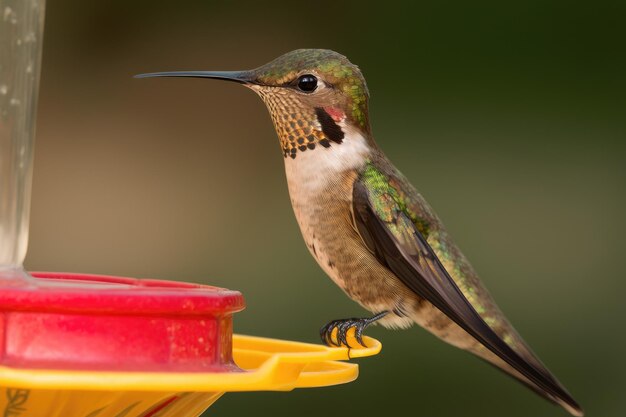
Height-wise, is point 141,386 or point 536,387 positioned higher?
point 141,386

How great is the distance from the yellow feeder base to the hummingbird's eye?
3.45ft

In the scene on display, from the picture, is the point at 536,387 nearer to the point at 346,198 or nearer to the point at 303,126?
the point at 346,198

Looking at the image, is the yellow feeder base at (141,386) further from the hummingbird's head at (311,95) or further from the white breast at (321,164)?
the hummingbird's head at (311,95)

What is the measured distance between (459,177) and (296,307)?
39.1 inches

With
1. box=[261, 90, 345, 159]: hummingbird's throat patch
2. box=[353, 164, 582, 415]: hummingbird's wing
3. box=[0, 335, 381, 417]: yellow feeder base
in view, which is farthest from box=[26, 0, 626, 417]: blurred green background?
box=[0, 335, 381, 417]: yellow feeder base

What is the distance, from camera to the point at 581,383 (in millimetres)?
4816

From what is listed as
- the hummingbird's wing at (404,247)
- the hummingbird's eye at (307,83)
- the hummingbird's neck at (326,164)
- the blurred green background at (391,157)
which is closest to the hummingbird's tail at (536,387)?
the hummingbird's wing at (404,247)

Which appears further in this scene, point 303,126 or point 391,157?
point 391,157

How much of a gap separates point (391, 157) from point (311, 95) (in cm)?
245

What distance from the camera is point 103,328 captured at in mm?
1689

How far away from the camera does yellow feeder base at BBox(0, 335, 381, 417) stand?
1494 millimetres

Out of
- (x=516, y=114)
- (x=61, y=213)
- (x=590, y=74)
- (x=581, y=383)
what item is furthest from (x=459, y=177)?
(x=61, y=213)

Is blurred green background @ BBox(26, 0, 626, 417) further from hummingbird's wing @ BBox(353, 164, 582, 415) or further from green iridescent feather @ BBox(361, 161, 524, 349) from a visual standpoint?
hummingbird's wing @ BBox(353, 164, 582, 415)

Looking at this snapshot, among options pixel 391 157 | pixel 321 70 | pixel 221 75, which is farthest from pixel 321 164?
pixel 391 157
